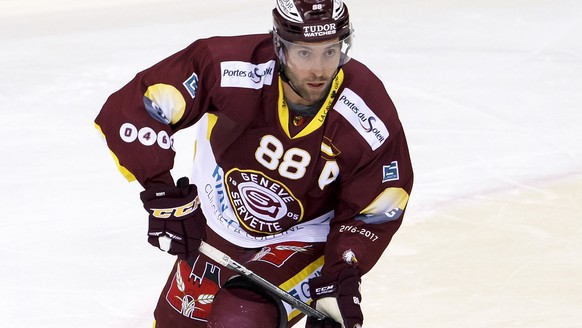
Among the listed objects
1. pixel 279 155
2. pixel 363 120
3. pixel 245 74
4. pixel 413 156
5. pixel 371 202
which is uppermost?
pixel 245 74

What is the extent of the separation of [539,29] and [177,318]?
4478 mm

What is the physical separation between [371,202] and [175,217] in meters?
0.58

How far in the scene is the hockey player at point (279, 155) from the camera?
343 centimetres

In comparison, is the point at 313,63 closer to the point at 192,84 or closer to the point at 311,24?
the point at 311,24

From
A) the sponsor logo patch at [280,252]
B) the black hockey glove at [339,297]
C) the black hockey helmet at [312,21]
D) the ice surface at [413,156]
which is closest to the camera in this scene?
the black hockey helmet at [312,21]

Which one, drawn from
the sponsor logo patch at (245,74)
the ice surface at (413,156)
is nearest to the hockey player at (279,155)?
the sponsor logo patch at (245,74)

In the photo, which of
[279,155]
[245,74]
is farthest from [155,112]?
[279,155]

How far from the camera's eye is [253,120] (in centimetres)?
356

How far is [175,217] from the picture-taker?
3412 mm

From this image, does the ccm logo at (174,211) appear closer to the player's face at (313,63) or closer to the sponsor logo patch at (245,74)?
the sponsor logo patch at (245,74)

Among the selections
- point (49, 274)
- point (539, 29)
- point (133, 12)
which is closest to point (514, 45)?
point (539, 29)

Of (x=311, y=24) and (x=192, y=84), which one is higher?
(x=311, y=24)

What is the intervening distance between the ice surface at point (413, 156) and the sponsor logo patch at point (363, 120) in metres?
1.21

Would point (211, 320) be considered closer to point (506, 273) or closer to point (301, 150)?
point (301, 150)
